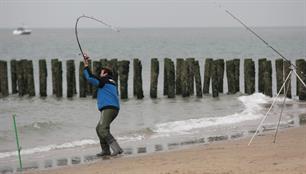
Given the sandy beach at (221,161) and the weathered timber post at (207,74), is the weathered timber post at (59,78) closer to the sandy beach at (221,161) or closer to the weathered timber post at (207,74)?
the weathered timber post at (207,74)

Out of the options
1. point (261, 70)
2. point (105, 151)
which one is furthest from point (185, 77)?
point (105, 151)

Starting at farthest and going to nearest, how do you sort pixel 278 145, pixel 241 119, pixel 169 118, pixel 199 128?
pixel 169 118
pixel 241 119
pixel 199 128
pixel 278 145

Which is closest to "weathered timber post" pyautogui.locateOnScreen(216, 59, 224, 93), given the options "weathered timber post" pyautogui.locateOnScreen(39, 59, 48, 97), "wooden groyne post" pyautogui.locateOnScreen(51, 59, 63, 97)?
"wooden groyne post" pyautogui.locateOnScreen(51, 59, 63, 97)

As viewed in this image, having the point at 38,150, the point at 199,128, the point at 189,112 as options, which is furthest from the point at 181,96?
the point at 38,150

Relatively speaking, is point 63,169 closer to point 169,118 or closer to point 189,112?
point 169,118

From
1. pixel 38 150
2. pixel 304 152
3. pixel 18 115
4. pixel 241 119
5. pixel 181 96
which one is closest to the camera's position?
pixel 304 152

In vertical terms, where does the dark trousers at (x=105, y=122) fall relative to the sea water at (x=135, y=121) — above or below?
above

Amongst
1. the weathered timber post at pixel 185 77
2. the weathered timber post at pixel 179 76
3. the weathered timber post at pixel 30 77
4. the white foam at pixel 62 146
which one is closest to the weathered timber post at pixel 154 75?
the weathered timber post at pixel 179 76

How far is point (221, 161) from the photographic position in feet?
33.7

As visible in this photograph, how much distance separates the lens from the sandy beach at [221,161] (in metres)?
9.48

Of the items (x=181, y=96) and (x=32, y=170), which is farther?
(x=181, y=96)

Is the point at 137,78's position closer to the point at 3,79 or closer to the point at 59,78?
the point at 59,78

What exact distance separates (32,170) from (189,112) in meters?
9.81

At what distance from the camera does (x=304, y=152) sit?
1065cm
